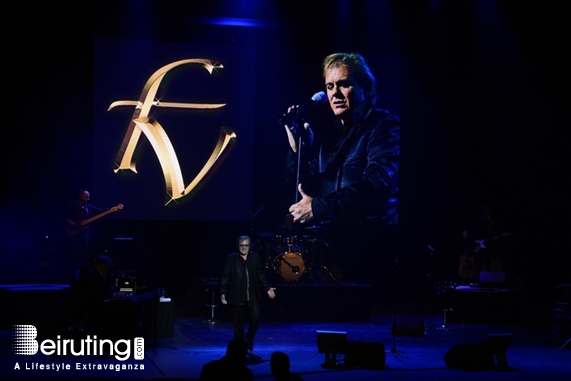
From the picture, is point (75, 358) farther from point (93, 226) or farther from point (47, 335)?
point (93, 226)

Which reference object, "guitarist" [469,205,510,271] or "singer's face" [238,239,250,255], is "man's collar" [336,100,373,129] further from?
"singer's face" [238,239,250,255]

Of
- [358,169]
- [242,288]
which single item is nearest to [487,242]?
[358,169]

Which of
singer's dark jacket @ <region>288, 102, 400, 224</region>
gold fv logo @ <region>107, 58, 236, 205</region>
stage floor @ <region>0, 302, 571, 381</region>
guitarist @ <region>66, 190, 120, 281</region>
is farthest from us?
singer's dark jacket @ <region>288, 102, 400, 224</region>

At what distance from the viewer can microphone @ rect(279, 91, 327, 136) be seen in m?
18.1

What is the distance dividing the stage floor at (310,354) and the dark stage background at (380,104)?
2930 mm

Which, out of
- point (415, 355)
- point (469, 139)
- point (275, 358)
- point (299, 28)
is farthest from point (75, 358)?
point (469, 139)

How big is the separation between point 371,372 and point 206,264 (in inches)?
323

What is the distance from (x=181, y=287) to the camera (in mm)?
17906

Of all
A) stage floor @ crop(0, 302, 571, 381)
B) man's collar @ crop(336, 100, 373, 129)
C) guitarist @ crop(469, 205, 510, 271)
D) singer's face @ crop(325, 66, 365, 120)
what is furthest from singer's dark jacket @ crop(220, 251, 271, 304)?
guitarist @ crop(469, 205, 510, 271)

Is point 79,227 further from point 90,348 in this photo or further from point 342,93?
point 342,93

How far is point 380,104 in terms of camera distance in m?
18.2

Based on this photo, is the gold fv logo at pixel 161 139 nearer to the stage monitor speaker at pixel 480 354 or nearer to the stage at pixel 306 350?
the stage at pixel 306 350

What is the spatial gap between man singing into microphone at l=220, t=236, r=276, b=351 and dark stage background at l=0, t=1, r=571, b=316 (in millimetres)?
4905

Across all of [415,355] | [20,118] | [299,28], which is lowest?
[415,355]
